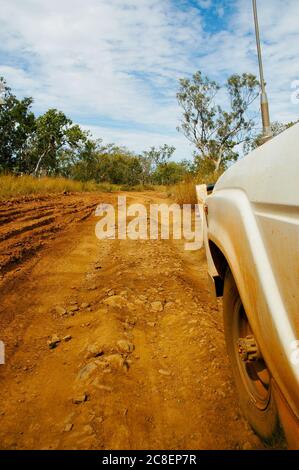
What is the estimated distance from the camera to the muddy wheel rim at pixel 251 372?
157 cm

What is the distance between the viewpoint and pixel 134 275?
4035mm

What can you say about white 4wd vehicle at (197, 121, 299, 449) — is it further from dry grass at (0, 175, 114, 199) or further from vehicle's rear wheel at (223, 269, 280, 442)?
dry grass at (0, 175, 114, 199)

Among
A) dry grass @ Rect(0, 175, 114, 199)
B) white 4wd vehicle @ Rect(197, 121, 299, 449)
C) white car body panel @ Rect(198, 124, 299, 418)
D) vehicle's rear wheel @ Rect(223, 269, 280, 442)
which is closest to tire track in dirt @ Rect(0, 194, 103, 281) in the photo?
dry grass @ Rect(0, 175, 114, 199)

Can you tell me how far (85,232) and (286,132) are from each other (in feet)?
18.9

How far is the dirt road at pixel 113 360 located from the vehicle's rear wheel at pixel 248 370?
193 millimetres

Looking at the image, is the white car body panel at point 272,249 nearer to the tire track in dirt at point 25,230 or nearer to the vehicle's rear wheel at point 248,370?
the vehicle's rear wheel at point 248,370

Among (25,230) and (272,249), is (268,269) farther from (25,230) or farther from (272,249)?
(25,230)

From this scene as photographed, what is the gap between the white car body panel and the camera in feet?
3.14

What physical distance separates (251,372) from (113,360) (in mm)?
994

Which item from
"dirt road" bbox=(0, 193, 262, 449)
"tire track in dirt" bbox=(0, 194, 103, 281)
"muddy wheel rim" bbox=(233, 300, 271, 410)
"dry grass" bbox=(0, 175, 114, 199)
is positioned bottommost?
"dirt road" bbox=(0, 193, 262, 449)

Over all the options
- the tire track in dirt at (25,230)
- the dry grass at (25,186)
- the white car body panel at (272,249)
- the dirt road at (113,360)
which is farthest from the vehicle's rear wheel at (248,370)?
the dry grass at (25,186)

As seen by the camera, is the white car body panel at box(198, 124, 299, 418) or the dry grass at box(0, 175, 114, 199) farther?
the dry grass at box(0, 175, 114, 199)
